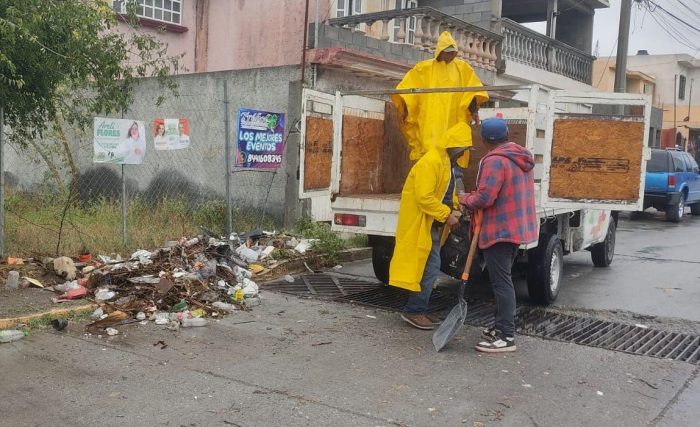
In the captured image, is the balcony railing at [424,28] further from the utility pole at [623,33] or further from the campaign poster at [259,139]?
the campaign poster at [259,139]

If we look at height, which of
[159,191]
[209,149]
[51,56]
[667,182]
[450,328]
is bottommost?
[450,328]

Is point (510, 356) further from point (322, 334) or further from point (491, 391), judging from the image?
point (322, 334)

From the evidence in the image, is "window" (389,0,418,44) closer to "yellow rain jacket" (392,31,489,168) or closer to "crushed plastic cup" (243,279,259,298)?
"yellow rain jacket" (392,31,489,168)

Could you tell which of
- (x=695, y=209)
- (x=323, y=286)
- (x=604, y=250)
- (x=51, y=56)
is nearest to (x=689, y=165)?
(x=695, y=209)

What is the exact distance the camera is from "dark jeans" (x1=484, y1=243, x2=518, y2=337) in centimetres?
518

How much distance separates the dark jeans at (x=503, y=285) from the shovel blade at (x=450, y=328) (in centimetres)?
30

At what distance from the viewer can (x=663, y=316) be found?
6535 mm

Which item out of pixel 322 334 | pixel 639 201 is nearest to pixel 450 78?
pixel 639 201

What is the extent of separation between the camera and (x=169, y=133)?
822cm

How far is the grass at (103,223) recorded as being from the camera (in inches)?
301

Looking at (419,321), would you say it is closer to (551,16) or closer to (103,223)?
(103,223)

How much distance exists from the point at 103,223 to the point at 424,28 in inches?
257

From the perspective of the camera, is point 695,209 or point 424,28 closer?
point 424,28

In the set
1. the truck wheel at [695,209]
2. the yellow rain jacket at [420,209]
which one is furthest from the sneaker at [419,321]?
the truck wheel at [695,209]
